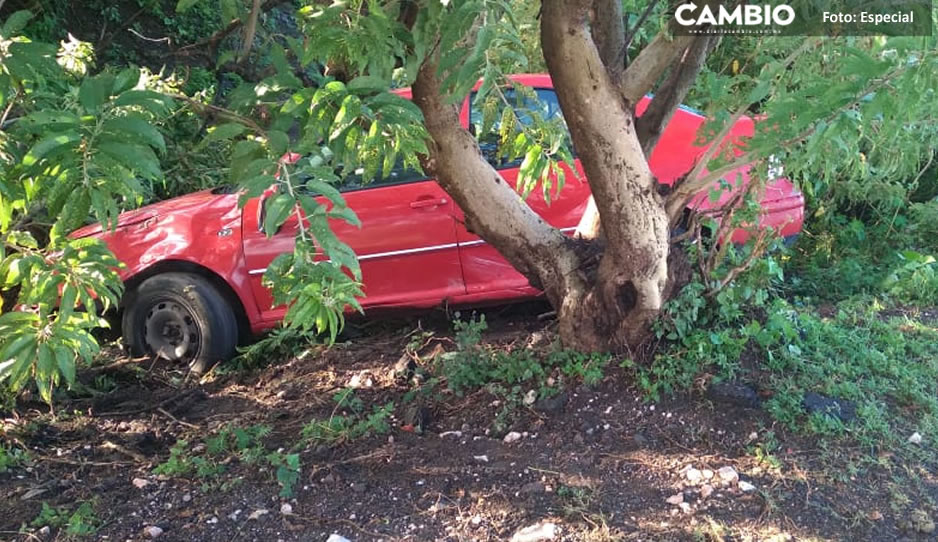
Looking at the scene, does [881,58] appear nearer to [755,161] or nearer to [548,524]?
[755,161]

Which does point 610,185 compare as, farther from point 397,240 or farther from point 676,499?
point 397,240

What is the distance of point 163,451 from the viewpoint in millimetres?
3977

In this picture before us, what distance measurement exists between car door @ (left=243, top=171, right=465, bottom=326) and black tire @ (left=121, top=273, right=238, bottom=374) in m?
0.31

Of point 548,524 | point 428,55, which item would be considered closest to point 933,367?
point 548,524

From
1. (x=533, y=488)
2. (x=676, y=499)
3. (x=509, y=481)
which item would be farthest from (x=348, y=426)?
(x=676, y=499)

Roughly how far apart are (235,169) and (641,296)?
7.06ft

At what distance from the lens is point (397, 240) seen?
16.7 ft

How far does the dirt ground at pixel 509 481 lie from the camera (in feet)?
10.1

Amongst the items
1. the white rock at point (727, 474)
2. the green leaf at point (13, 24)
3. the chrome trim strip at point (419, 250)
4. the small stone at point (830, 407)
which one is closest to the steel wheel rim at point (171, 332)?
the chrome trim strip at point (419, 250)

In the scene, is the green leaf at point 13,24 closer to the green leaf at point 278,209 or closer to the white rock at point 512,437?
the green leaf at point 278,209

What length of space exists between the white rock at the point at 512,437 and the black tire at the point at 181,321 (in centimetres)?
224

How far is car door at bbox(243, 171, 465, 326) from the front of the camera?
5.05 m

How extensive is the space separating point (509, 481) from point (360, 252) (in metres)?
2.20

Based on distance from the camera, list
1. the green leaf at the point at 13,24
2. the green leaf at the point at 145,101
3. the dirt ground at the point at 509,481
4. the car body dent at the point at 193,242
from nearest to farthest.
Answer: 1. the green leaf at the point at 145,101
2. the green leaf at the point at 13,24
3. the dirt ground at the point at 509,481
4. the car body dent at the point at 193,242
